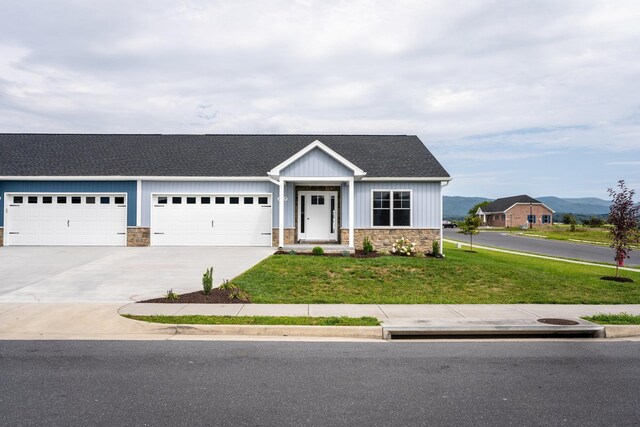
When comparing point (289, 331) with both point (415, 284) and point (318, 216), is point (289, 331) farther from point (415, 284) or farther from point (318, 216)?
point (318, 216)

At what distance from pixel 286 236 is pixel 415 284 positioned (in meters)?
8.91

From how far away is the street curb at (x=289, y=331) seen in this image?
7949 mm

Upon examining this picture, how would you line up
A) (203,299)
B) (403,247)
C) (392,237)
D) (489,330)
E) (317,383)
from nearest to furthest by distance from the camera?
(317,383) < (489,330) < (203,299) < (403,247) < (392,237)

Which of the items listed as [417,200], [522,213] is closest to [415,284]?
[417,200]

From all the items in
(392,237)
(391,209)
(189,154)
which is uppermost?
(189,154)

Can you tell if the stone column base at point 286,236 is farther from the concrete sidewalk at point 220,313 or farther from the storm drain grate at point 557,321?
the storm drain grate at point 557,321

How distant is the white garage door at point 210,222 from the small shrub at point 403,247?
5.92 m

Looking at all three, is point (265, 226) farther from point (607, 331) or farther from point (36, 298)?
point (607, 331)


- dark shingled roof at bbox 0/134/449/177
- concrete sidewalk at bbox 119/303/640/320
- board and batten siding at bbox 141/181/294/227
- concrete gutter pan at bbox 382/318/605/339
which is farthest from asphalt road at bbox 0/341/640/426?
dark shingled roof at bbox 0/134/449/177

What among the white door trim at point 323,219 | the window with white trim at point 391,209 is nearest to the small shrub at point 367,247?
the window with white trim at point 391,209

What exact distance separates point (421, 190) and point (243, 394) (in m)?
17.2

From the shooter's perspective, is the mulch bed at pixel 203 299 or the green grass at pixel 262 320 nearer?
the green grass at pixel 262 320

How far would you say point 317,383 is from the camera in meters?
5.53

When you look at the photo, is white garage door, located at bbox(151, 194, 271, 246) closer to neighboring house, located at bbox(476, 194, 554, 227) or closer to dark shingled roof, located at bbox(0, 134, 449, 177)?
dark shingled roof, located at bbox(0, 134, 449, 177)
